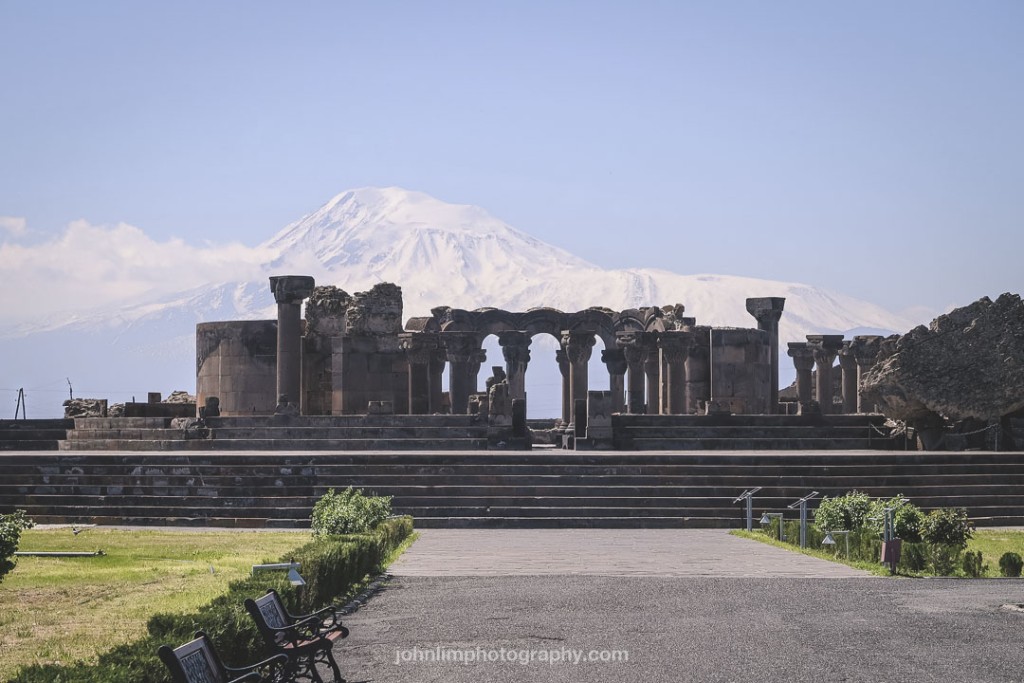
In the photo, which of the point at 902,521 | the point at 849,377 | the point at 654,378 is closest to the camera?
the point at 902,521

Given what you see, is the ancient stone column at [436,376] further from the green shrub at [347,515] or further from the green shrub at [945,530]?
the green shrub at [945,530]

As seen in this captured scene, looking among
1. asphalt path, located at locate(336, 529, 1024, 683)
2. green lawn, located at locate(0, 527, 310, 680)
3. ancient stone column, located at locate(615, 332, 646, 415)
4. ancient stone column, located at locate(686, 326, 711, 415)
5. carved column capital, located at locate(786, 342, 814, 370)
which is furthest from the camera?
carved column capital, located at locate(786, 342, 814, 370)

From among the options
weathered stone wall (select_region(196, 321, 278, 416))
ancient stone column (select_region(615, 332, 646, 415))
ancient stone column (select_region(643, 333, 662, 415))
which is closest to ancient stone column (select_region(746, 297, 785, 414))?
ancient stone column (select_region(615, 332, 646, 415))

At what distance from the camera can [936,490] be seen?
2895 centimetres

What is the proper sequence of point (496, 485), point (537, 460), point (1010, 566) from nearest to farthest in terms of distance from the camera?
1. point (1010, 566)
2. point (496, 485)
3. point (537, 460)

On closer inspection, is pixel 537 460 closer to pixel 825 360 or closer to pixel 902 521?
pixel 902 521

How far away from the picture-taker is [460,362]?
51312 millimetres

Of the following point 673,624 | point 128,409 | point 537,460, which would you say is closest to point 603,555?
point 673,624

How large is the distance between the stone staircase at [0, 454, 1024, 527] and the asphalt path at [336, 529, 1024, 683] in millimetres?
6812

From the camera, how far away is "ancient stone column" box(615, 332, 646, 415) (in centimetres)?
5131

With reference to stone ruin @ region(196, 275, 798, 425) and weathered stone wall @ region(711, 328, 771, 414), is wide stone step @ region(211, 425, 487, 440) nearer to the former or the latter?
stone ruin @ region(196, 275, 798, 425)

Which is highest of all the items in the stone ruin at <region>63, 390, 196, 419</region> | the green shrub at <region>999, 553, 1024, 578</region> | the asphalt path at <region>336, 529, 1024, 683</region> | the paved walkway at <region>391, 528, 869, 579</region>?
the stone ruin at <region>63, 390, 196, 419</region>

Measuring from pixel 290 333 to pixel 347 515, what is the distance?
23624mm

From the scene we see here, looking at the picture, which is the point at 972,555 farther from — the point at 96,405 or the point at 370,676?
the point at 96,405
